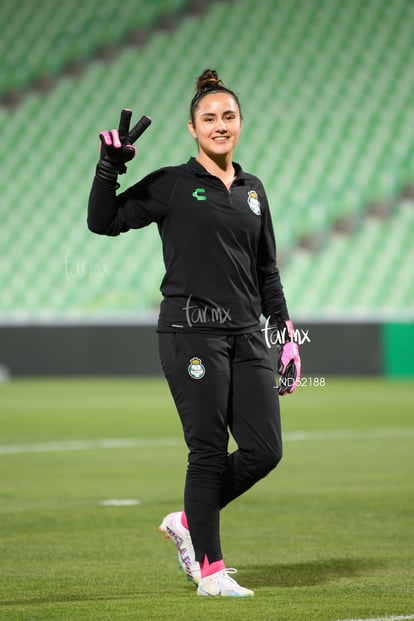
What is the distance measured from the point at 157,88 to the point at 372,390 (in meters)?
11.1

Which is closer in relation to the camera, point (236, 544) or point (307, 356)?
point (236, 544)

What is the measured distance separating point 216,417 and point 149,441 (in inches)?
259

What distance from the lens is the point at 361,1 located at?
24.9 m

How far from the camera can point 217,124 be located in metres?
5.07

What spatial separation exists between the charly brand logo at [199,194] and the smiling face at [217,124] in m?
0.16

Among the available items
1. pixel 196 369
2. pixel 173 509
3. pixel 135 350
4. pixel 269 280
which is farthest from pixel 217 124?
pixel 135 350

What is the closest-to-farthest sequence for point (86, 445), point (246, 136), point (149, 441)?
point (86, 445), point (149, 441), point (246, 136)

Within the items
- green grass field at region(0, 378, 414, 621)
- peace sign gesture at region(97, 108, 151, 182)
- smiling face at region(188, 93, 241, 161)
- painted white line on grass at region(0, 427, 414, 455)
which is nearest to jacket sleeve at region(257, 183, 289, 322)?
smiling face at region(188, 93, 241, 161)

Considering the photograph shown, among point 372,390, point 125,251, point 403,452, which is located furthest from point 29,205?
point 403,452

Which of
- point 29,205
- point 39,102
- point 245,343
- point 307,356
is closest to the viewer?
point 245,343

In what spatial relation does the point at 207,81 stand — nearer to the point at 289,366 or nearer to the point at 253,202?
the point at 253,202

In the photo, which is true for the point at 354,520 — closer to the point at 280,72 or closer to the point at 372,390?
the point at 372,390

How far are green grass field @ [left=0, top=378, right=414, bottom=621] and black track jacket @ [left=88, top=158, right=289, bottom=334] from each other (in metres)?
1.12

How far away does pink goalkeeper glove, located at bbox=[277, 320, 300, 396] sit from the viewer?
5.23m
